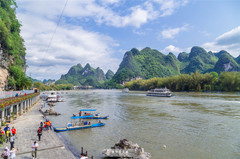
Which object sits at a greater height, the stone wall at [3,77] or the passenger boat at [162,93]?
the stone wall at [3,77]

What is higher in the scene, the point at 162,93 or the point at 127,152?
the point at 162,93

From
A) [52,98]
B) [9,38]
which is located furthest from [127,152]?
[52,98]


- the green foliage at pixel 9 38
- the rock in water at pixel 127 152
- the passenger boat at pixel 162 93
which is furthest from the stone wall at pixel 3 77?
the passenger boat at pixel 162 93

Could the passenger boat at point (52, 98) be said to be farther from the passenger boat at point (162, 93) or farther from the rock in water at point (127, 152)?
the rock in water at point (127, 152)

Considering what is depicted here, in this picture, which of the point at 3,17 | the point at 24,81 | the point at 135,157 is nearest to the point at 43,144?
the point at 135,157

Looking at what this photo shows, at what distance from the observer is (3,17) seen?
56.8 m

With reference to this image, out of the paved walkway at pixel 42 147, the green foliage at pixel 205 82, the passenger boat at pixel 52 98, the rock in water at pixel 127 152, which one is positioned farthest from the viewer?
the green foliage at pixel 205 82

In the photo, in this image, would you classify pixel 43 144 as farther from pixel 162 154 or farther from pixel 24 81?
pixel 24 81

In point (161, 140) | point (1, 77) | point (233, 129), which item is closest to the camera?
point (161, 140)

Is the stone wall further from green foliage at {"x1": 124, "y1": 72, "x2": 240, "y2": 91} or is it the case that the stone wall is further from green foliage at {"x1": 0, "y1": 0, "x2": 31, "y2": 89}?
green foliage at {"x1": 124, "y1": 72, "x2": 240, "y2": 91}

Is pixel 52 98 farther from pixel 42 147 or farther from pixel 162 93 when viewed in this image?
pixel 42 147

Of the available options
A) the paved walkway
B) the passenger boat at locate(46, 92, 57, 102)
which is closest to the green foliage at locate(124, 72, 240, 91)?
the passenger boat at locate(46, 92, 57, 102)

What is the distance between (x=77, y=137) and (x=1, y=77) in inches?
1774

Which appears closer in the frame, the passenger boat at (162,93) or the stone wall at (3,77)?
the stone wall at (3,77)
